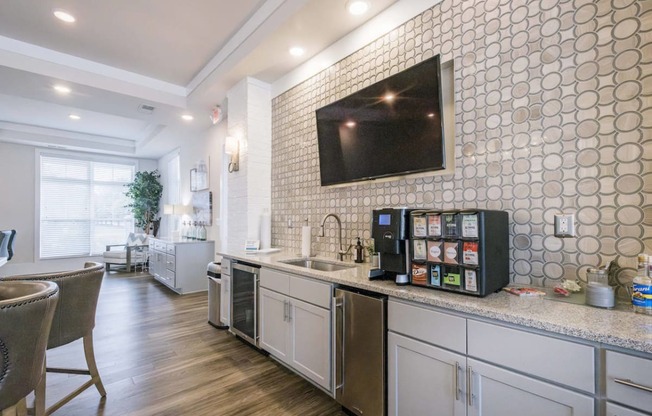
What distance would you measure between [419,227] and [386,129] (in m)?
0.95

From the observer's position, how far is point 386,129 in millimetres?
2318

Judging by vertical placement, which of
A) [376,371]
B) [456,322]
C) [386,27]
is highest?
[386,27]

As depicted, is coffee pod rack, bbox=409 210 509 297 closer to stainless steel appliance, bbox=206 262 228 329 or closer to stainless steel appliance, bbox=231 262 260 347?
stainless steel appliance, bbox=231 262 260 347

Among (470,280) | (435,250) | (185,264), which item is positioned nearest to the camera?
(470,280)

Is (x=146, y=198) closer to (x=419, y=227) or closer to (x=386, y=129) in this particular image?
(x=386, y=129)

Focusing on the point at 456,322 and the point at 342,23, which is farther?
the point at 342,23

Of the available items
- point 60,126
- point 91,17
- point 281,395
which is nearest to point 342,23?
point 91,17

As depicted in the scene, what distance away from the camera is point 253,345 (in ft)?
9.75

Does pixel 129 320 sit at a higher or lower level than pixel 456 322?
lower

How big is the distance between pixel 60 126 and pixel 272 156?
601 centimetres

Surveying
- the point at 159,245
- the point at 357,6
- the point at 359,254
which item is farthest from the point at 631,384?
the point at 159,245

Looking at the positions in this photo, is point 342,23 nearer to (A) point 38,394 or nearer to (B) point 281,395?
(B) point 281,395

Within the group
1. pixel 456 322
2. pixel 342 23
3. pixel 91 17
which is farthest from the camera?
pixel 91 17

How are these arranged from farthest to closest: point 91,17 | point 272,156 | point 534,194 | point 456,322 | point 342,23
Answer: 1. point 272,156
2. point 91,17
3. point 342,23
4. point 534,194
5. point 456,322
